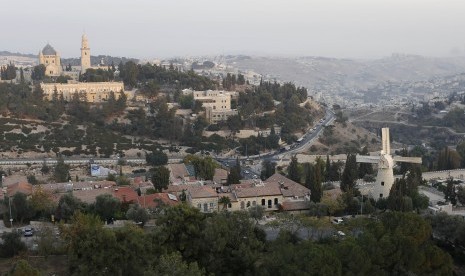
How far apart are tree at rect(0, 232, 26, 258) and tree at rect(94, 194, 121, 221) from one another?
5436 mm

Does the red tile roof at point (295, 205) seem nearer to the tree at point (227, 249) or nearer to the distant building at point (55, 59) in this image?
the tree at point (227, 249)

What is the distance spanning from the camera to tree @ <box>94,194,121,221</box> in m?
27.7

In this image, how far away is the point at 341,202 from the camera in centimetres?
2962

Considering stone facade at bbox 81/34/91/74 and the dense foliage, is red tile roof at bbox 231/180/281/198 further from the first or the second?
stone facade at bbox 81/34/91/74

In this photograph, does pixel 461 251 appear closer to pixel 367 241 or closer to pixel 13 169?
pixel 367 241

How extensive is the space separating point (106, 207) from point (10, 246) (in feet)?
19.8

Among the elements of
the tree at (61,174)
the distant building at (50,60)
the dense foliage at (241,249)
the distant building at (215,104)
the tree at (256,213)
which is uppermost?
the distant building at (50,60)

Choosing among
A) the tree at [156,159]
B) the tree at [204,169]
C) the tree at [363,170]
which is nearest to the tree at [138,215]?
the tree at [204,169]

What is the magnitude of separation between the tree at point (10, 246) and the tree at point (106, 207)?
5436mm

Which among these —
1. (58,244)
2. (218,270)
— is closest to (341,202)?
(218,270)

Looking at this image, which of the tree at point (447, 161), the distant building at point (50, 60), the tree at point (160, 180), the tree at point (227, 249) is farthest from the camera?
the distant building at point (50, 60)

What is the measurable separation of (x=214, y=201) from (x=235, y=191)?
1.78m

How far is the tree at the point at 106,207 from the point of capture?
27709mm

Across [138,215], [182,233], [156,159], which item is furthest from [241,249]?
[156,159]
